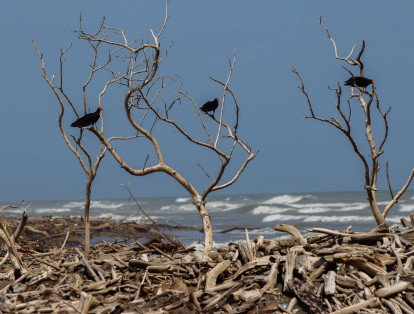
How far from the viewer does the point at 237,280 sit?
6035 mm

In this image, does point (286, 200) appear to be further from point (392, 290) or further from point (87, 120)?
point (392, 290)

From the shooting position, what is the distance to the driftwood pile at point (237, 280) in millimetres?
5441

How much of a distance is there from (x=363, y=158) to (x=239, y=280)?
3.87 meters

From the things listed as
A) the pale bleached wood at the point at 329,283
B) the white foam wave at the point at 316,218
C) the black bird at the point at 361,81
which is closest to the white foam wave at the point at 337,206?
the white foam wave at the point at 316,218

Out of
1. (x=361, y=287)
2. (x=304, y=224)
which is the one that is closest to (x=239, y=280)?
(x=361, y=287)

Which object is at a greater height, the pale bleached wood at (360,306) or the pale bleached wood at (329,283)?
the pale bleached wood at (329,283)

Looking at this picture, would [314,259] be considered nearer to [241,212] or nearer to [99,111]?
[99,111]

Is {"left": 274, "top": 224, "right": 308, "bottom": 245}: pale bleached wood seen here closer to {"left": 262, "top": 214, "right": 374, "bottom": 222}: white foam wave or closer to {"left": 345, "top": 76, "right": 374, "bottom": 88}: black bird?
{"left": 345, "top": 76, "right": 374, "bottom": 88}: black bird

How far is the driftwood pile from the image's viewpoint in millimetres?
5441

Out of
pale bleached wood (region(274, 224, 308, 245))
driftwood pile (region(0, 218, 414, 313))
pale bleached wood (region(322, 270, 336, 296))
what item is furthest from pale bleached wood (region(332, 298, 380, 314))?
pale bleached wood (region(274, 224, 308, 245))

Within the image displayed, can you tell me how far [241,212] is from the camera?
4100 centimetres

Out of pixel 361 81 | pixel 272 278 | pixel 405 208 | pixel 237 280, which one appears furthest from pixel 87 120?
pixel 405 208

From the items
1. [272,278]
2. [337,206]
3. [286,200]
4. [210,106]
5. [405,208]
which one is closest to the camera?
[272,278]

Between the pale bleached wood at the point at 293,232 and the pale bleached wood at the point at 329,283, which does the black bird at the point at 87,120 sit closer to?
the pale bleached wood at the point at 293,232
